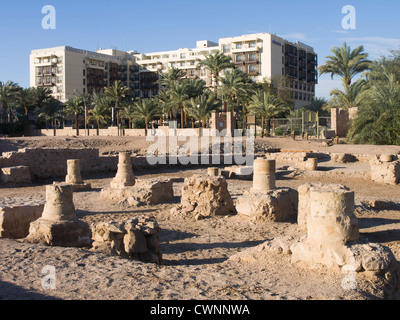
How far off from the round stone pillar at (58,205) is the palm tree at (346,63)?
131 ft

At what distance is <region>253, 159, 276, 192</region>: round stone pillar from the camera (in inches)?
426

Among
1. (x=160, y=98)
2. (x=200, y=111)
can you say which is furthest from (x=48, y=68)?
(x=200, y=111)

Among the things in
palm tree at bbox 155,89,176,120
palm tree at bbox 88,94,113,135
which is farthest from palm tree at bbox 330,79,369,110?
palm tree at bbox 88,94,113,135

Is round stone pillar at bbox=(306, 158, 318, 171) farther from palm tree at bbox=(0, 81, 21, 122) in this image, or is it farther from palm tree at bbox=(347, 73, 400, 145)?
palm tree at bbox=(0, 81, 21, 122)

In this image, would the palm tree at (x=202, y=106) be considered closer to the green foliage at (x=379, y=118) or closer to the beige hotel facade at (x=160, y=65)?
the green foliage at (x=379, y=118)

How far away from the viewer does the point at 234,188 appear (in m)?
14.8

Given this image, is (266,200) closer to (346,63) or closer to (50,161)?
(50,161)

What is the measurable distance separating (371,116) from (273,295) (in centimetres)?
2718

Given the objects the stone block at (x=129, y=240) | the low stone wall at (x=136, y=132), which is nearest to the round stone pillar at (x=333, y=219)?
the stone block at (x=129, y=240)

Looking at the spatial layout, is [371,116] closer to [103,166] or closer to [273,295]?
A: [103,166]

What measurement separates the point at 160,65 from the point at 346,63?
137 ft

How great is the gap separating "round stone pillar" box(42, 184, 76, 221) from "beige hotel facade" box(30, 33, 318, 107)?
55.1 m
